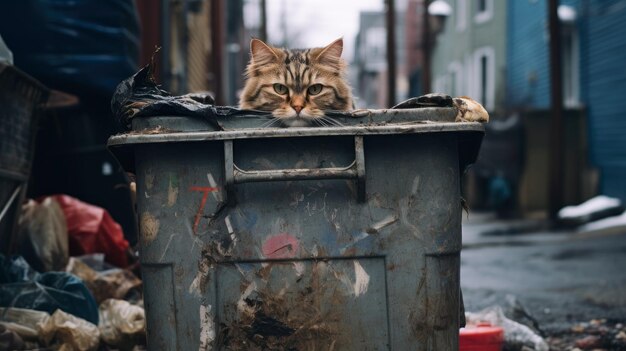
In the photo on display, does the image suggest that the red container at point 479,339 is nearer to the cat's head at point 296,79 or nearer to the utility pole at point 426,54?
the cat's head at point 296,79

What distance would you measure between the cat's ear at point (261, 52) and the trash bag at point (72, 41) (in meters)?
2.09

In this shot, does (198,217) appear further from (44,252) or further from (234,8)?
(234,8)

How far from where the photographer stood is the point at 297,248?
2.66 meters

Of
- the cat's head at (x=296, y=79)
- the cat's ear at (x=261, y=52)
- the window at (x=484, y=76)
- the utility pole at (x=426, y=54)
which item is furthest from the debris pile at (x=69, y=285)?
the window at (x=484, y=76)

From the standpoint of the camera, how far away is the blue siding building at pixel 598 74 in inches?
570

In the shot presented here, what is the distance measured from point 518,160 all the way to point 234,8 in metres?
22.5

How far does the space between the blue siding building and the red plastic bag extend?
984 cm

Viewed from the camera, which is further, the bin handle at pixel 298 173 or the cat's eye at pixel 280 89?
the cat's eye at pixel 280 89

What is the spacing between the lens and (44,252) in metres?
4.75

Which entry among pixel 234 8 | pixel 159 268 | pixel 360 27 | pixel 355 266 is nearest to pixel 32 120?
pixel 159 268

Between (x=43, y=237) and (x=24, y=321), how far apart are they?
0.98 m

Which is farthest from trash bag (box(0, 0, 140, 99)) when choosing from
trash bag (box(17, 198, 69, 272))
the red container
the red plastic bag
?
the red container

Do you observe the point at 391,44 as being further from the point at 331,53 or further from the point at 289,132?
the point at 289,132

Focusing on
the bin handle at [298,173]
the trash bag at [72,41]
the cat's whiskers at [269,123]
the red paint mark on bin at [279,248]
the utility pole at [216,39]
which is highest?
the utility pole at [216,39]
